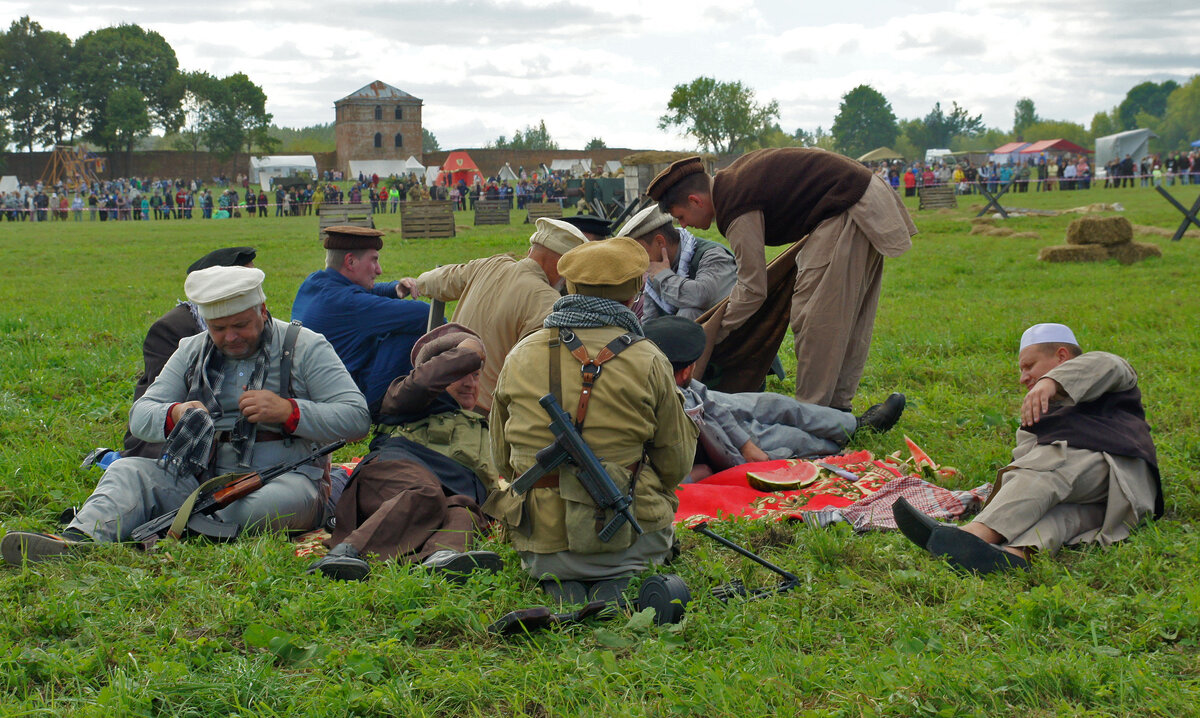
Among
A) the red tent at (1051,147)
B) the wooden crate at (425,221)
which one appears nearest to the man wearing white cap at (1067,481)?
the wooden crate at (425,221)

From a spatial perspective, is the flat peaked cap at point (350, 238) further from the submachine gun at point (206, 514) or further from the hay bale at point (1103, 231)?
the hay bale at point (1103, 231)

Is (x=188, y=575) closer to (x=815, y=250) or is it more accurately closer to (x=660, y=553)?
(x=660, y=553)

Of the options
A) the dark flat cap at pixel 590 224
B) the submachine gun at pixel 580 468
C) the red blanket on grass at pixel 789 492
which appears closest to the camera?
the submachine gun at pixel 580 468

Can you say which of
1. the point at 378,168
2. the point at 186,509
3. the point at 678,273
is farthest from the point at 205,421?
the point at 378,168

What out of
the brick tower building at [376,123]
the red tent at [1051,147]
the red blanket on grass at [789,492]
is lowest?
the red blanket on grass at [789,492]

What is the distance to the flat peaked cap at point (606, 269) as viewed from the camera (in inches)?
145

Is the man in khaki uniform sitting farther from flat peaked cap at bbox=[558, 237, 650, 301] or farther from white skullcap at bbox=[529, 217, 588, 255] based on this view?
white skullcap at bbox=[529, 217, 588, 255]

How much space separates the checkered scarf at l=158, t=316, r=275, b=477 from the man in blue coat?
0.99 metres

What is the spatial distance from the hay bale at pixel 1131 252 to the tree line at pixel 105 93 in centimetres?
8278

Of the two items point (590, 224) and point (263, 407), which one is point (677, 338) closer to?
point (590, 224)

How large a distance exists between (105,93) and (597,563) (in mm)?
94417

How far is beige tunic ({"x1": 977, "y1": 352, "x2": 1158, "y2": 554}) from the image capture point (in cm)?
405

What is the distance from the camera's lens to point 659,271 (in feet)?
23.1

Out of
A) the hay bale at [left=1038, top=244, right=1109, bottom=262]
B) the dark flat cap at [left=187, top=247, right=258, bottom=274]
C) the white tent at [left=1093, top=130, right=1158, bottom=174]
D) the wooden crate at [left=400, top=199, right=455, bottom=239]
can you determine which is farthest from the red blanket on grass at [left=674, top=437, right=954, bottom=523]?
the white tent at [left=1093, top=130, right=1158, bottom=174]
